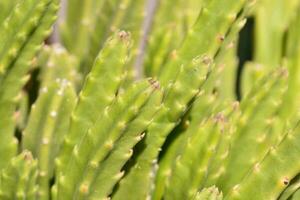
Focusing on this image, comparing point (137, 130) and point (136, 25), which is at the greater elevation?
point (136, 25)

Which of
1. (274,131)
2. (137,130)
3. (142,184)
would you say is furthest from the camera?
(274,131)

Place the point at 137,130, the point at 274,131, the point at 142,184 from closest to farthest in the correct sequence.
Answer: the point at 137,130 → the point at 142,184 → the point at 274,131

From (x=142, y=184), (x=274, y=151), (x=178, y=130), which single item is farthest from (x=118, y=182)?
(x=274, y=151)

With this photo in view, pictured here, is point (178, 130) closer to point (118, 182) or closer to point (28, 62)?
point (118, 182)

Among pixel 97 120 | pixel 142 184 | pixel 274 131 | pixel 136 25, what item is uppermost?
pixel 136 25

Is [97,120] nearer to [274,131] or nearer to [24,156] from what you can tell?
[24,156]

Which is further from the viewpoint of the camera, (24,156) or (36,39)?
(36,39)

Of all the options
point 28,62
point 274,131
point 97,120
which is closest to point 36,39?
point 28,62
